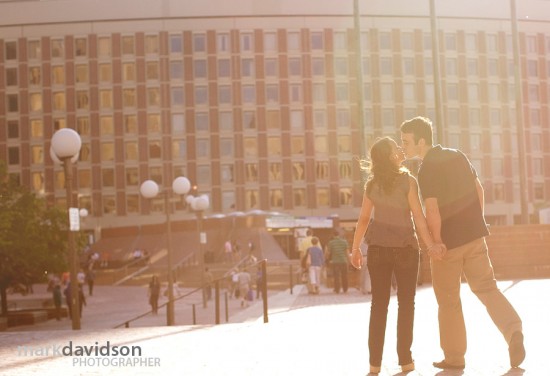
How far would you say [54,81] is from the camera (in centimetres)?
8256

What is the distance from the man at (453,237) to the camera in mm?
7094

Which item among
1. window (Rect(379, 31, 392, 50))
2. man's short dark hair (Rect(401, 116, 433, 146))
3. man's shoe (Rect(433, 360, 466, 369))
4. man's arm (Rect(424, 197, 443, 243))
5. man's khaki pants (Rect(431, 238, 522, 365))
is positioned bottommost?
man's shoe (Rect(433, 360, 466, 369))

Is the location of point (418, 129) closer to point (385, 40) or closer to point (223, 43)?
point (223, 43)

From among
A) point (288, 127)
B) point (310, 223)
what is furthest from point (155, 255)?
point (288, 127)

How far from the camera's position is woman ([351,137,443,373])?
6.89 metres

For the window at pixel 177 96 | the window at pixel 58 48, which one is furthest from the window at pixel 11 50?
the window at pixel 177 96

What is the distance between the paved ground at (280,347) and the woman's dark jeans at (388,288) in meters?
0.20

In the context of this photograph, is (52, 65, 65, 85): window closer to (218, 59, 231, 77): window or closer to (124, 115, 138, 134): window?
(124, 115, 138, 134): window

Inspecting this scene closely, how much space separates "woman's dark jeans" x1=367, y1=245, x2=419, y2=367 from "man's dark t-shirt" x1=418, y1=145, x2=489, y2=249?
1.28 feet

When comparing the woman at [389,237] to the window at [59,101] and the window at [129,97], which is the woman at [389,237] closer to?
the window at [129,97]

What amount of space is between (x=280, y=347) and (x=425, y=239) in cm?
279

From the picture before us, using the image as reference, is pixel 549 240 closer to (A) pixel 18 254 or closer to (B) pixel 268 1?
(A) pixel 18 254

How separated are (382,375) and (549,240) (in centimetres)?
2162

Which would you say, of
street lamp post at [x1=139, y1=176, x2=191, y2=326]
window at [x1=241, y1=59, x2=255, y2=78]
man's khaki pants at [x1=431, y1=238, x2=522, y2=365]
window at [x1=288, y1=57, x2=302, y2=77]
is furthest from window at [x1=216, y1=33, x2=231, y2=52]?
man's khaki pants at [x1=431, y1=238, x2=522, y2=365]
